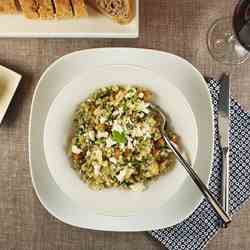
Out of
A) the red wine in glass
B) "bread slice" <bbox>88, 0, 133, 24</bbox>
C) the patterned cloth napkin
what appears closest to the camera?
the red wine in glass

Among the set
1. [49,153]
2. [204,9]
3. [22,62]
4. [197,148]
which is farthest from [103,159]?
[204,9]

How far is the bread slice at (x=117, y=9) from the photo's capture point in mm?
Result: 1217

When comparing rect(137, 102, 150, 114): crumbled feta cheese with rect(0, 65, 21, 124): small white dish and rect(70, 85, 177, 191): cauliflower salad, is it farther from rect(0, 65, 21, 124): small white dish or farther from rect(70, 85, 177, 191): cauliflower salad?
rect(0, 65, 21, 124): small white dish

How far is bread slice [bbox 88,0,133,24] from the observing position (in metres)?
1.22

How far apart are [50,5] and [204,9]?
41cm

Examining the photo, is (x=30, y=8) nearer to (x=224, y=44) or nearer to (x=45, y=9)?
(x=45, y=9)

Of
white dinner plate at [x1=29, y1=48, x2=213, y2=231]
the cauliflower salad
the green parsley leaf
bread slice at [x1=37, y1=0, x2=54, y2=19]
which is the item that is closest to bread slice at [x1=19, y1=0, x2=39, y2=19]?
bread slice at [x1=37, y1=0, x2=54, y2=19]

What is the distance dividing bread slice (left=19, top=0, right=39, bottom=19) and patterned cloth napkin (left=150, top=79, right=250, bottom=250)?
56cm

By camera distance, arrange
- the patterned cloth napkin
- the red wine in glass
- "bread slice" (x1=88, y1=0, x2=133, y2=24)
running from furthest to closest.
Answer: the patterned cloth napkin
"bread slice" (x1=88, y1=0, x2=133, y2=24)
the red wine in glass

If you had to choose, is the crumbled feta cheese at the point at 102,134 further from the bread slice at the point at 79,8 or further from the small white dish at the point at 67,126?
the bread slice at the point at 79,8

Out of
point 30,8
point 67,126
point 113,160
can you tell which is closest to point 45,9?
point 30,8

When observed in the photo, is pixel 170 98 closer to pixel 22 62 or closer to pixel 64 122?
pixel 64 122

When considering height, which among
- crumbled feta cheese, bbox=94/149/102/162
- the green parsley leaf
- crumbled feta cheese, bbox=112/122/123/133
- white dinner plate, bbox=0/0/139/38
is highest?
white dinner plate, bbox=0/0/139/38

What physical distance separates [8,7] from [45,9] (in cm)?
10
